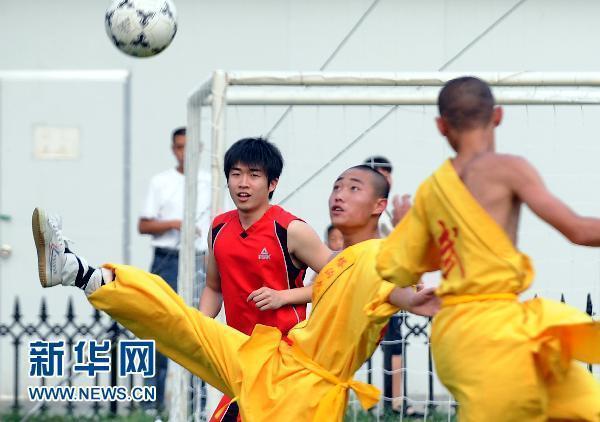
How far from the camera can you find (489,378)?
4.98 meters

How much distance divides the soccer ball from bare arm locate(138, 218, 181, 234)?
2502mm

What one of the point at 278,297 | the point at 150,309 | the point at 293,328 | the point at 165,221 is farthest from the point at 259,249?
the point at 165,221

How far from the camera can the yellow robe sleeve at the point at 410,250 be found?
5.26m

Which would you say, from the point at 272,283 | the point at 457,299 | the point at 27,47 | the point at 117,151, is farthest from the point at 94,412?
the point at 457,299

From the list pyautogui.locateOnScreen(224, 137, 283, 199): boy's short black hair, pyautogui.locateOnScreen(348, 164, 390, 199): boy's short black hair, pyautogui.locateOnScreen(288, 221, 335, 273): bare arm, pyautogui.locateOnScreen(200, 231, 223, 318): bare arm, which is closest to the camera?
pyautogui.locateOnScreen(348, 164, 390, 199): boy's short black hair

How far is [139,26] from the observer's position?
27.3 ft

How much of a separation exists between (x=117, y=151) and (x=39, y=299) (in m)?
1.38

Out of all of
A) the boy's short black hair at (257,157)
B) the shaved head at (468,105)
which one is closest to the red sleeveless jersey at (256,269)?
the boy's short black hair at (257,157)

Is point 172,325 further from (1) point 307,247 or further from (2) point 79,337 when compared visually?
(2) point 79,337

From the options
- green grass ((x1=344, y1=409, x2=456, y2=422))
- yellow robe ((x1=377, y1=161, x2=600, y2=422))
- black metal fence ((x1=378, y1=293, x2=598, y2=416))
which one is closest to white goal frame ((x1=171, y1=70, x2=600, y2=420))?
black metal fence ((x1=378, y1=293, x2=598, y2=416))

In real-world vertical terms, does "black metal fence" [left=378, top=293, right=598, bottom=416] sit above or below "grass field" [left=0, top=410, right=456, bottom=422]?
above

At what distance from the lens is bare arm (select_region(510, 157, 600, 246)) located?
493 centimetres

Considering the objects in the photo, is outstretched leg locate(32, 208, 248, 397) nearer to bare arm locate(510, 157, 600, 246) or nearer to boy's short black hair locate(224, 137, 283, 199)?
boy's short black hair locate(224, 137, 283, 199)

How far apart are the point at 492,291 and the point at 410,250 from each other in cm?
37
